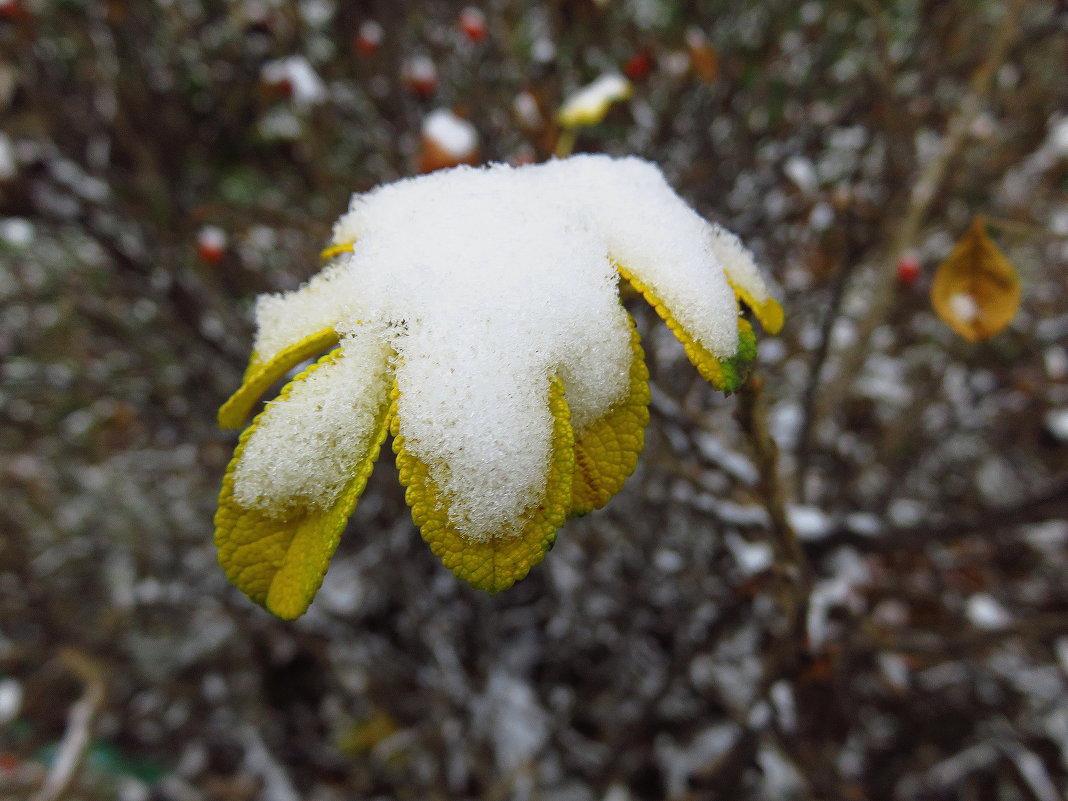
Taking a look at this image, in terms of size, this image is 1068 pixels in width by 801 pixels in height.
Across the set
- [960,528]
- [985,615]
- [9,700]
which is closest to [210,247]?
[9,700]

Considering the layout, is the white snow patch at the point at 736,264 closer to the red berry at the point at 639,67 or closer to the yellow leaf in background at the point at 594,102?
the yellow leaf in background at the point at 594,102

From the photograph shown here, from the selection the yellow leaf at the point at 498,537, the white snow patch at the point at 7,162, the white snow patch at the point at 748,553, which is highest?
the white snow patch at the point at 7,162

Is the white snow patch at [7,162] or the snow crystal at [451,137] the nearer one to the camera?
the snow crystal at [451,137]

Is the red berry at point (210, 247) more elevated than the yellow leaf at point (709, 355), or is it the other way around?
the yellow leaf at point (709, 355)

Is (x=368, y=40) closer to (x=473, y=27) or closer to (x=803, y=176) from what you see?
(x=473, y=27)

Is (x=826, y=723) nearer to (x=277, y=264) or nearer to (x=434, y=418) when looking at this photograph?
(x=434, y=418)

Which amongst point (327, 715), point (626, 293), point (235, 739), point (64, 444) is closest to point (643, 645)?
point (327, 715)

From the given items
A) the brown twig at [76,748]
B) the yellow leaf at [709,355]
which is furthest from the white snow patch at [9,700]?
the yellow leaf at [709,355]
